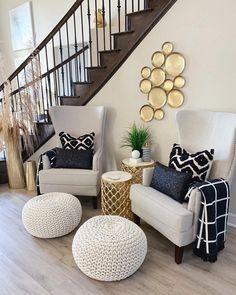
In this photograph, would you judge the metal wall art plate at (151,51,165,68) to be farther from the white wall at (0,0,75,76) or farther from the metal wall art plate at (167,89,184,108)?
the white wall at (0,0,75,76)

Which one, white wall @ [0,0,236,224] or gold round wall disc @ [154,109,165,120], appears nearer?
white wall @ [0,0,236,224]

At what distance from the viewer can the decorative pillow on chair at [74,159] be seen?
3096 mm

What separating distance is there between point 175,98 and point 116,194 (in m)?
1.20

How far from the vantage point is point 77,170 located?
3043mm

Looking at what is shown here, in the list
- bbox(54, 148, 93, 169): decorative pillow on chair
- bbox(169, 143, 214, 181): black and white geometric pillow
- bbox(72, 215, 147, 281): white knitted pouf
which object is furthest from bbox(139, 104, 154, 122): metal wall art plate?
bbox(72, 215, 147, 281): white knitted pouf

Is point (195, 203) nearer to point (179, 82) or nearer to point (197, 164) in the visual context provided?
point (197, 164)

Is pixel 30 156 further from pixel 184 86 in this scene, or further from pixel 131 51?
pixel 184 86

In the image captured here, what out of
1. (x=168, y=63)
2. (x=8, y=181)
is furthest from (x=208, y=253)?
(x=8, y=181)

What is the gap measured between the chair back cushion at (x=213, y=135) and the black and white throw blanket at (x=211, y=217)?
24 cm

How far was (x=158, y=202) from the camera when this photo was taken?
7.11 feet

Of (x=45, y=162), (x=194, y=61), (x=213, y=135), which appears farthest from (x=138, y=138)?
(x=45, y=162)

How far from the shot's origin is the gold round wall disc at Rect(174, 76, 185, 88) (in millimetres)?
2788

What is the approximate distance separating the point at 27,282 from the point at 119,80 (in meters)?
2.39

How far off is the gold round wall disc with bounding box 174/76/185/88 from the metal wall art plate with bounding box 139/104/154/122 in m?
0.42
